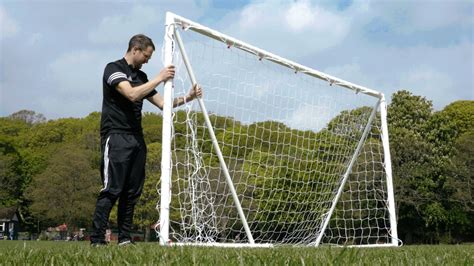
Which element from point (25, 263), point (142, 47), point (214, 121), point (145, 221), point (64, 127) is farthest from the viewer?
point (64, 127)

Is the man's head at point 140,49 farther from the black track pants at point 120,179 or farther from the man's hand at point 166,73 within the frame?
the black track pants at point 120,179

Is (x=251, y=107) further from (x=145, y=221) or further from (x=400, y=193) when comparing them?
(x=145, y=221)

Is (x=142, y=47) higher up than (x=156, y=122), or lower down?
lower down

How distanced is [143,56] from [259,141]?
17.5 feet

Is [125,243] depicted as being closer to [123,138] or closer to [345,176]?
[123,138]

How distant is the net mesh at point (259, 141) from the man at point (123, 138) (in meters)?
1.54

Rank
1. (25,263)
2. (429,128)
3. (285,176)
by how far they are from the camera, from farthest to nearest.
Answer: (429,128) → (285,176) → (25,263)

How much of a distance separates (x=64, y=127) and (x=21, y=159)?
5540 millimetres

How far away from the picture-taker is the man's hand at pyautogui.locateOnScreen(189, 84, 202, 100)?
21.9ft

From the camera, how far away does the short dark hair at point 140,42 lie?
5.40m

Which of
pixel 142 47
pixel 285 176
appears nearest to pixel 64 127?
pixel 285 176

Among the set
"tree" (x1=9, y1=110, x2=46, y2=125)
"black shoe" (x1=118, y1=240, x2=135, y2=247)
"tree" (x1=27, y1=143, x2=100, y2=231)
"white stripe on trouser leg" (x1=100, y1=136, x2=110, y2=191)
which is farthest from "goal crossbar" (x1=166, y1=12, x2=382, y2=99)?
"tree" (x1=9, y1=110, x2=46, y2=125)

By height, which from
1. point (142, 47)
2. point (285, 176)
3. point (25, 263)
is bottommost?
point (25, 263)

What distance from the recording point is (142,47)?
17.7ft
